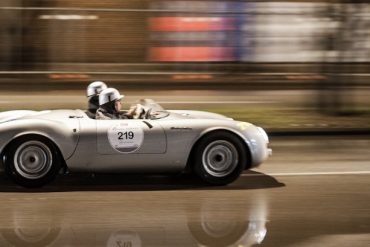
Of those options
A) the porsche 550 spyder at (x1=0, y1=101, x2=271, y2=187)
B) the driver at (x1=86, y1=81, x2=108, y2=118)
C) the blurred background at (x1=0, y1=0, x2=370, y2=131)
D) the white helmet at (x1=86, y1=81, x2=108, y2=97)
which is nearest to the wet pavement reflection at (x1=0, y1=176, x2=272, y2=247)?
the porsche 550 spyder at (x1=0, y1=101, x2=271, y2=187)

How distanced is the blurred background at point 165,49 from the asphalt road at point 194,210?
29.3ft

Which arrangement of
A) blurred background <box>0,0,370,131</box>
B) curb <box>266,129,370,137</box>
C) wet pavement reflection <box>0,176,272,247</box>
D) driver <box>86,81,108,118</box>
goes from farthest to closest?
blurred background <box>0,0,370,131</box>, curb <box>266,129,370,137</box>, driver <box>86,81,108,118</box>, wet pavement reflection <box>0,176,272,247</box>

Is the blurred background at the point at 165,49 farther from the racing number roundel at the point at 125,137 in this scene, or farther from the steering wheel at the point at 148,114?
the racing number roundel at the point at 125,137

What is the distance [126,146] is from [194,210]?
3.81ft

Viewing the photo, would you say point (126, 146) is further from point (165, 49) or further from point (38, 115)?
point (165, 49)

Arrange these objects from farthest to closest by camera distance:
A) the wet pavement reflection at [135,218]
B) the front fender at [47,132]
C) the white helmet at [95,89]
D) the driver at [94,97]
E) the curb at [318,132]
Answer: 1. the curb at [318,132]
2. the white helmet at [95,89]
3. the driver at [94,97]
4. the front fender at [47,132]
5. the wet pavement reflection at [135,218]

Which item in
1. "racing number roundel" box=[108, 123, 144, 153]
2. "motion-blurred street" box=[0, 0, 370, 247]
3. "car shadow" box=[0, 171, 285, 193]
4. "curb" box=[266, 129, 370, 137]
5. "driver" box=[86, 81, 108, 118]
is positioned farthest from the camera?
"curb" box=[266, 129, 370, 137]

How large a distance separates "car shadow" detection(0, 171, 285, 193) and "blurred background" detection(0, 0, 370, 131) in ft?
28.8

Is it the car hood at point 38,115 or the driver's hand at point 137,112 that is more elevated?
the driver's hand at point 137,112

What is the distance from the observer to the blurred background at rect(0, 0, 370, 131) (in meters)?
18.7

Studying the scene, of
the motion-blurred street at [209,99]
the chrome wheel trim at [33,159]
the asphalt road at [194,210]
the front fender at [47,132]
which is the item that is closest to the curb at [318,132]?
the motion-blurred street at [209,99]

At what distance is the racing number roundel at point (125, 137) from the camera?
8.30 metres

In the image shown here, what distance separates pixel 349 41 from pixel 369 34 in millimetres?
1310

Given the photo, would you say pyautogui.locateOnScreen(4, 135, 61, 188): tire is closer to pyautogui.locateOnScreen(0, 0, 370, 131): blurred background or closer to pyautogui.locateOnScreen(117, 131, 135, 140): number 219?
pyautogui.locateOnScreen(117, 131, 135, 140): number 219
